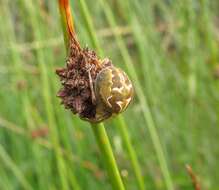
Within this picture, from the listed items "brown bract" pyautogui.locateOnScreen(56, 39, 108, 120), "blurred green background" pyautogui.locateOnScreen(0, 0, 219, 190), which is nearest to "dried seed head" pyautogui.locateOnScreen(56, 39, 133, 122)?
"brown bract" pyautogui.locateOnScreen(56, 39, 108, 120)

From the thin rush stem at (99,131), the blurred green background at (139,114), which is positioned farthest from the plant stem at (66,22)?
A: the blurred green background at (139,114)

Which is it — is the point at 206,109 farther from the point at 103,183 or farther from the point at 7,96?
the point at 7,96

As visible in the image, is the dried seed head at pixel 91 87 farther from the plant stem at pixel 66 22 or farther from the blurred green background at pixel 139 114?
the blurred green background at pixel 139 114

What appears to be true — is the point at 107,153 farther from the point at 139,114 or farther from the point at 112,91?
the point at 139,114

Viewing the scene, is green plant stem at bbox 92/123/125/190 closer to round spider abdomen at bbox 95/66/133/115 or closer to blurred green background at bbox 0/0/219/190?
round spider abdomen at bbox 95/66/133/115

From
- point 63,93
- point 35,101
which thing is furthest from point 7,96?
point 63,93

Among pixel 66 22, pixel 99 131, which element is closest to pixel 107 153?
pixel 99 131
